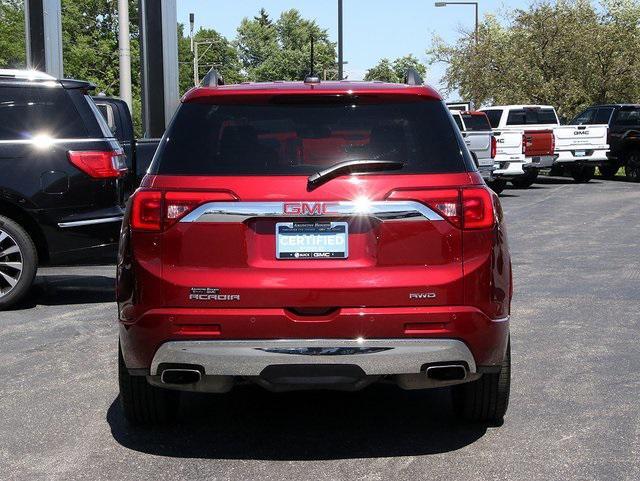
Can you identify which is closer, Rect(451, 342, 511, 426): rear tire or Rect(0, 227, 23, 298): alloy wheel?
Rect(451, 342, 511, 426): rear tire

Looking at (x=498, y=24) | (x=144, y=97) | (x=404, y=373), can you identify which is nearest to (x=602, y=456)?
(x=404, y=373)

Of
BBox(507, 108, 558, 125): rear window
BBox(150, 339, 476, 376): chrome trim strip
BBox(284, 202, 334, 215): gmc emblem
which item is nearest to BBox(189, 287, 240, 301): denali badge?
BBox(150, 339, 476, 376): chrome trim strip

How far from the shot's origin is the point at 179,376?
15.3ft

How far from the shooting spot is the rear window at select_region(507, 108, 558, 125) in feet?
95.0

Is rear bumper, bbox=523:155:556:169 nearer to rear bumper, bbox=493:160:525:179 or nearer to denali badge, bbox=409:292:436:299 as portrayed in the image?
rear bumper, bbox=493:160:525:179

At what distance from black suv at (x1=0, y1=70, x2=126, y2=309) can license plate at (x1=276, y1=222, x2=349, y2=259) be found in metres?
4.66

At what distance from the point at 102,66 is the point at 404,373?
85134 millimetres

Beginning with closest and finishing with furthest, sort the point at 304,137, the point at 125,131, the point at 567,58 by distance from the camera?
1. the point at 304,137
2. the point at 125,131
3. the point at 567,58

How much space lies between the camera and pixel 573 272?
1125 centimetres

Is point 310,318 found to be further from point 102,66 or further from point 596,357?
point 102,66

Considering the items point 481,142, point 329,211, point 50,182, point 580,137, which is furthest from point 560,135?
point 329,211

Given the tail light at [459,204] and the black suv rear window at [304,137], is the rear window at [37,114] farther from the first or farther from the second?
the tail light at [459,204]

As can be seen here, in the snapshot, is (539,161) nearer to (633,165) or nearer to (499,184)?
(499,184)

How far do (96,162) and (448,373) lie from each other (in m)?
5.06
